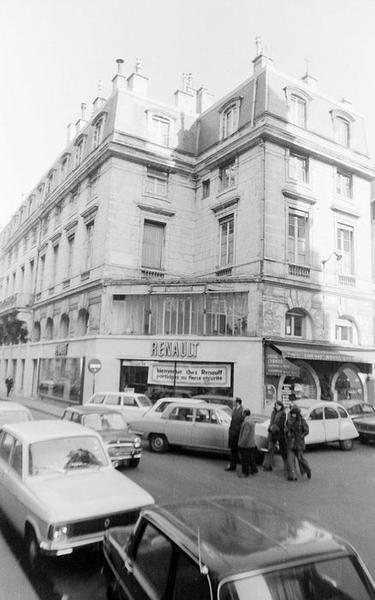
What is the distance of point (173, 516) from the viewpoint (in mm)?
3545

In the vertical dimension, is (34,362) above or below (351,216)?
below

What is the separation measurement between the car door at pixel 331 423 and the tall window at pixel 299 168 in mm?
12645

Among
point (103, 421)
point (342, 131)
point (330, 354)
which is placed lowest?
point (103, 421)

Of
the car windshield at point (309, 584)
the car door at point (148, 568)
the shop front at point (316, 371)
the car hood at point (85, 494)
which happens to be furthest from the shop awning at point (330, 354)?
the car windshield at point (309, 584)

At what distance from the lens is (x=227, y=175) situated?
935 inches

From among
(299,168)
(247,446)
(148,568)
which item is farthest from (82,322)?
(148,568)

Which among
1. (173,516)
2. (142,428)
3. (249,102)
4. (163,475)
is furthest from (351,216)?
(173,516)

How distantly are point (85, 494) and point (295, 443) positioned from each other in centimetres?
640

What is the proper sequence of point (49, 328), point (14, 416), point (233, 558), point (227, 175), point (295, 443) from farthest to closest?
point (49, 328), point (227, 175), point (14, 416), point (295, 443), point (233, 558)

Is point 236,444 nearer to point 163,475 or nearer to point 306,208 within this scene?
point 163,475

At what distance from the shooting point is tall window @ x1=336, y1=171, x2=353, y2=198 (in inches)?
941

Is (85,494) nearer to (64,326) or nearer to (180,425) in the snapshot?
(180,425)

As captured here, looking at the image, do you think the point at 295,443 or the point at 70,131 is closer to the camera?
the point at 295,443

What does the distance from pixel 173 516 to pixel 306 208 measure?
2053 centimetres
